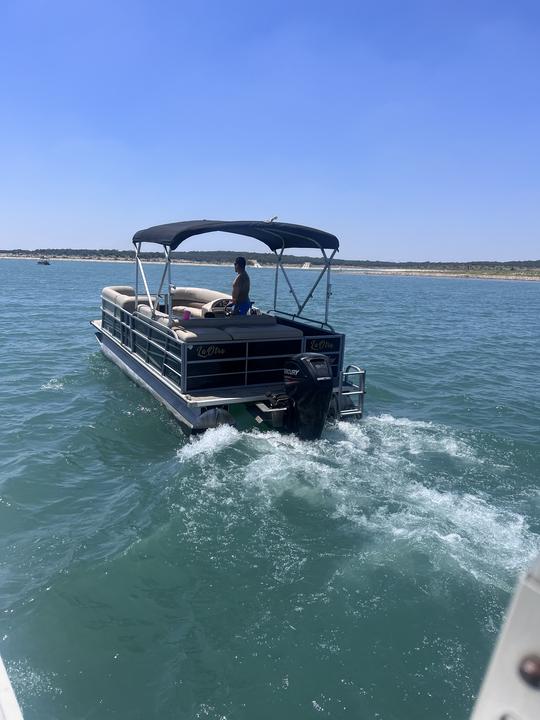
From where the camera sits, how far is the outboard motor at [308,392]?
792 centimetres

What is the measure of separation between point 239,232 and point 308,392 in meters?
3.98

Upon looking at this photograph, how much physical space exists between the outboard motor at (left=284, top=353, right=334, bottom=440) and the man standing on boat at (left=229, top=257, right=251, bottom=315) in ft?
7.73

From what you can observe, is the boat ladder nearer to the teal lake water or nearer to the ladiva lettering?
the teal lake water

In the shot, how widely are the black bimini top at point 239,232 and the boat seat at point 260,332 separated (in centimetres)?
170

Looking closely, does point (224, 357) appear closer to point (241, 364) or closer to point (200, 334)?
point (241, 364)

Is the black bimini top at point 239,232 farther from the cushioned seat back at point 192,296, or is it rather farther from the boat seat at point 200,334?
the cushioned seat back at point 192,296

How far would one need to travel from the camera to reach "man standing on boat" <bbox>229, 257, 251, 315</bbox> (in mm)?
9938

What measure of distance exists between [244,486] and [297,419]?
5.68 feet

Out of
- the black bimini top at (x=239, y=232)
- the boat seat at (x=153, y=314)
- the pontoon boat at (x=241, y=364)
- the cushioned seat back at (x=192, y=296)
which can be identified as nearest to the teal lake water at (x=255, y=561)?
the pontoon boat at (x=241, y=364)

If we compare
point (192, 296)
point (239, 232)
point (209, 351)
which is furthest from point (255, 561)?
point (192, 296)

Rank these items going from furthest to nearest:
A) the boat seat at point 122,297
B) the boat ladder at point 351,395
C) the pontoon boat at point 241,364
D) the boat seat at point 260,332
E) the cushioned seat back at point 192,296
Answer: the cushioned seat back at point 192,296 < the boat seat at point 122,297 < the boat ladder at point 351,395 < the boat seat at point 260,332 < the pontoon boat at point 241,364

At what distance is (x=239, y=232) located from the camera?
10328 mm

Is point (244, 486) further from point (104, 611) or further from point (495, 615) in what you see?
point (495, 615)

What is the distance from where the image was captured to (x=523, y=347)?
20.6 m
